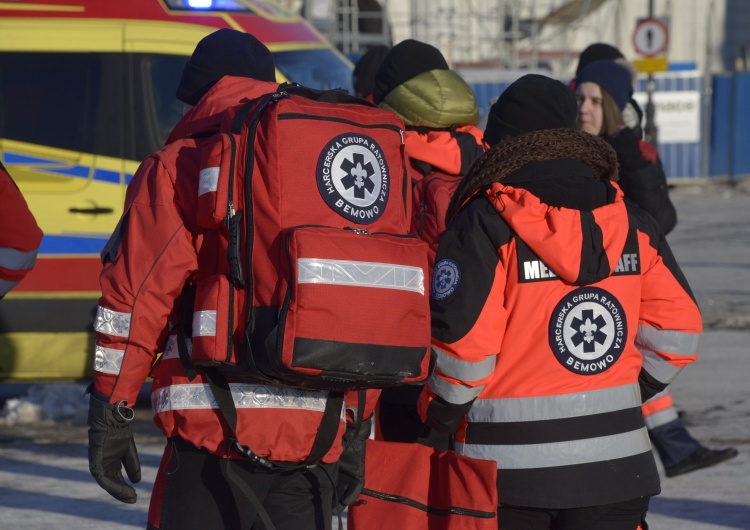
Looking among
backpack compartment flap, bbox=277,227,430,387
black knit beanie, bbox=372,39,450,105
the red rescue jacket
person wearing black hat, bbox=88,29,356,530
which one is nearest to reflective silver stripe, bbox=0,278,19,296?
person wearing black hat, bbox=88,29,356,530

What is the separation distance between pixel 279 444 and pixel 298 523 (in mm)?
237

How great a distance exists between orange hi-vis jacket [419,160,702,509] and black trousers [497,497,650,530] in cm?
5

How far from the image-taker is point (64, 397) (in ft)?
24.9

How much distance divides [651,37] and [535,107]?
16.8 metres

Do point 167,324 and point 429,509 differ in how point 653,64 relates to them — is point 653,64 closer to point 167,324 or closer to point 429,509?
point 429,509

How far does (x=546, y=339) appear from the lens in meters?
3.03

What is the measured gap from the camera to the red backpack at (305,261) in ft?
9.09

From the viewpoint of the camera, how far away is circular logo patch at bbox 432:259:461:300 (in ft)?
9.90

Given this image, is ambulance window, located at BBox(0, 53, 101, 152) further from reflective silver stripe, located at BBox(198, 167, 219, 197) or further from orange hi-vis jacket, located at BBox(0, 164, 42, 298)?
reflective silver stripe, located at BBox(198, 167, 219, 197)

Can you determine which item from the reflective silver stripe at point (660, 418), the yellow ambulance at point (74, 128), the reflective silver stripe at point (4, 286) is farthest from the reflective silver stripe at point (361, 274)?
the yellow ambulance at point (74, 128)

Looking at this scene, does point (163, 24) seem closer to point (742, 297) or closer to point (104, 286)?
point (104, 286)

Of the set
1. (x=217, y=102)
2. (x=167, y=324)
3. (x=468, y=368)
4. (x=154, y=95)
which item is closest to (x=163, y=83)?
(x=154, y=95)

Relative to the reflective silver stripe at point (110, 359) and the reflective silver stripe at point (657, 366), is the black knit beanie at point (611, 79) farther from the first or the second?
the reflective silver stripe at point (110, 359)

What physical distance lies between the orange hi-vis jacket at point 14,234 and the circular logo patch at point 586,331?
1.64 metres
